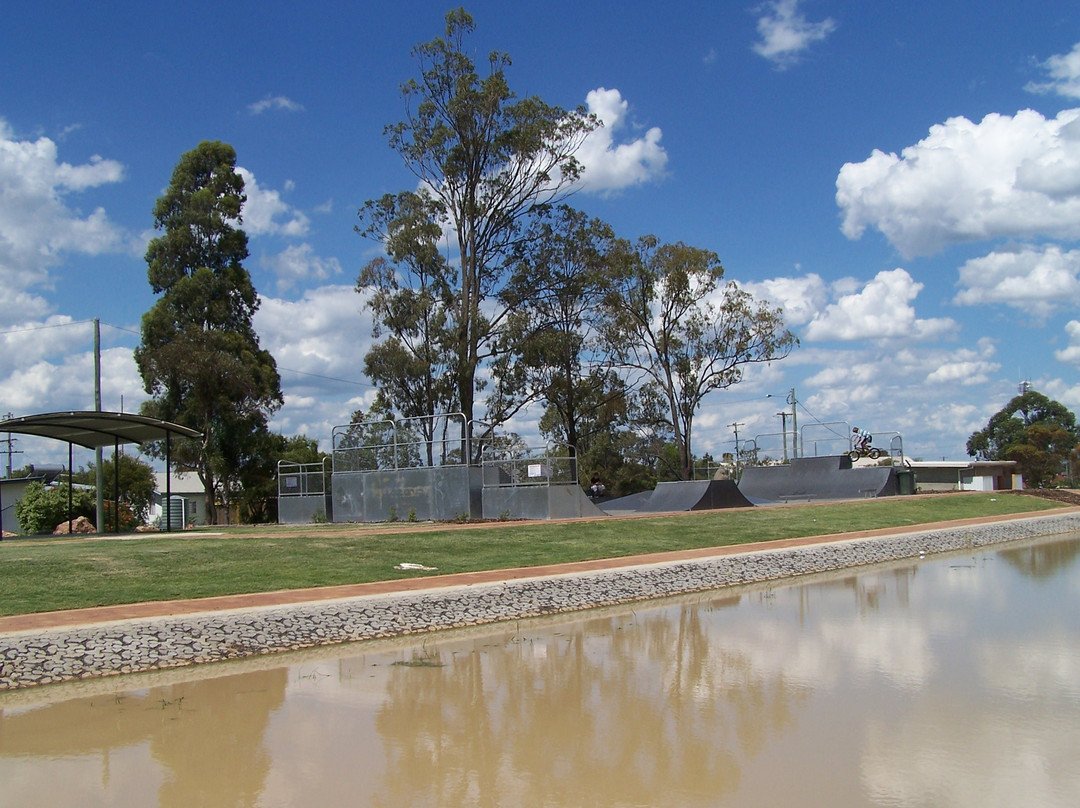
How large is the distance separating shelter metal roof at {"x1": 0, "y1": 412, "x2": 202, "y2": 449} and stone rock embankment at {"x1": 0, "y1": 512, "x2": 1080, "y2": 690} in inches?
565

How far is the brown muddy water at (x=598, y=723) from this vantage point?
6164mm

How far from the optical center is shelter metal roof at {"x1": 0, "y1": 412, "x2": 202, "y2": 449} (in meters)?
23.7

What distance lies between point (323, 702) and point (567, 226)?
32646 mm

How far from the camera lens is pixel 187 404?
39594 mm

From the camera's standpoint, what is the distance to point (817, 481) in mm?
38500

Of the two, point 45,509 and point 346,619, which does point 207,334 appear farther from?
point 346,619

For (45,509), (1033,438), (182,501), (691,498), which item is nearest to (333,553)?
(691,498)

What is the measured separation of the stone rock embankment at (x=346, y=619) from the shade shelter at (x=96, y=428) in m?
14.4

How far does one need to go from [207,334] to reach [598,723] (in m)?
34.9

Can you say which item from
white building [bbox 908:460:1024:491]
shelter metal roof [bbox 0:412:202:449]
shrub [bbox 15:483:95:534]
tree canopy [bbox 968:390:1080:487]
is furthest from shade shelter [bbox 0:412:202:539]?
tree canopy [bbox 968:390:1080:487]

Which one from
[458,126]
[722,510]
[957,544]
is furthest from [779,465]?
[458,126]

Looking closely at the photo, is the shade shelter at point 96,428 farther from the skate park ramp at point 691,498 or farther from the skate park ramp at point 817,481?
the skate park ramp at point 817,481

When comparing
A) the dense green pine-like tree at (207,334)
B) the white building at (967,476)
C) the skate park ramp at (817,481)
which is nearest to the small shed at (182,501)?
the dense green pine-like tree at (207,334)

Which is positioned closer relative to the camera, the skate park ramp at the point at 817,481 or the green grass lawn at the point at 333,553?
the green grass lawn at the point at 333,553
